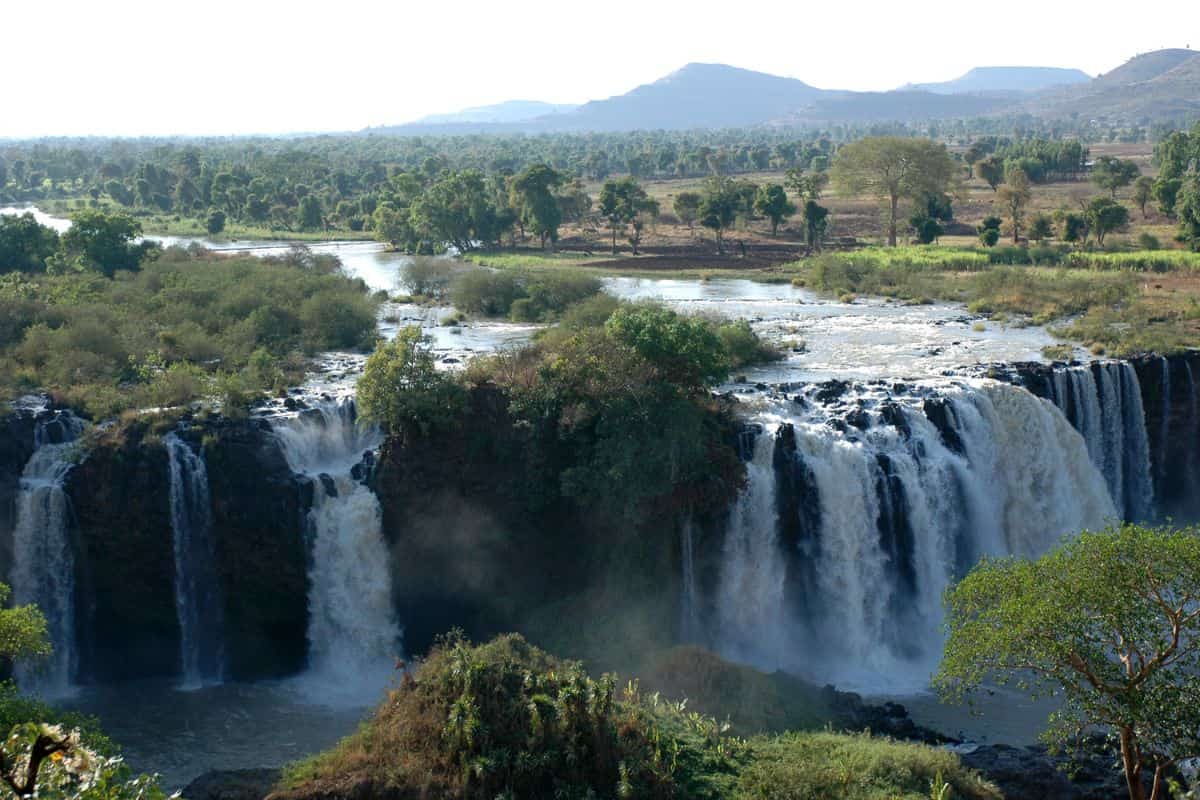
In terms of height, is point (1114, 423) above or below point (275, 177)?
below

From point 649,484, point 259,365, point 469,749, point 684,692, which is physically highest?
point 259,365

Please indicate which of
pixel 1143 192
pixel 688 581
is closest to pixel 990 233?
pixel 1143 192

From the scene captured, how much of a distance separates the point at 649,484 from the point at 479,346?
1435 cm

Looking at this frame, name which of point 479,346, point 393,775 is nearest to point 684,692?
point 393,775

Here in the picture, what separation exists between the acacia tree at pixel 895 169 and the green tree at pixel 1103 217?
9.89 metres

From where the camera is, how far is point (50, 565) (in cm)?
2534

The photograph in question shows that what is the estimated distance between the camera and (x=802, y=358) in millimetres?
37438

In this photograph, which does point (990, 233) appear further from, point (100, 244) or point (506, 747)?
point (506, 747)

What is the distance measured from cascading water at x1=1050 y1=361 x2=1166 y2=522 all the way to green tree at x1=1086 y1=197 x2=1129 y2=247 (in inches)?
1234

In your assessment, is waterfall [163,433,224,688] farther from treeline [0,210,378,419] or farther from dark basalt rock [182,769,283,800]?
dark basalt rock [182,769,283,800]

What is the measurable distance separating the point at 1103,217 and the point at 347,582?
4964cm

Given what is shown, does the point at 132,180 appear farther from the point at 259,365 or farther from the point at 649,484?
the point at 649,484

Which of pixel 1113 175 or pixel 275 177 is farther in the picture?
pixel 275 177

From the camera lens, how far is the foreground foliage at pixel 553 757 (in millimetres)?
17578
